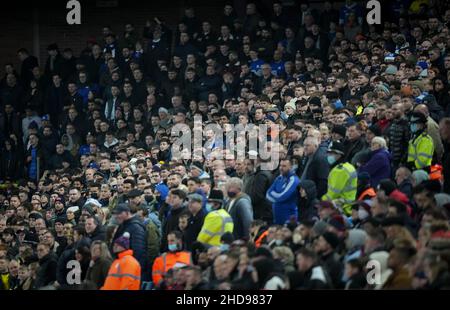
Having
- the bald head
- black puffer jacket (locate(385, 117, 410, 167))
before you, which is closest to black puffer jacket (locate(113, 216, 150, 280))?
black puffer jacket (locate(385, 117, 410, 167))

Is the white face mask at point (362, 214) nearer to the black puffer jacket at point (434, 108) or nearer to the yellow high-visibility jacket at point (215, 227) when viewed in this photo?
the yellow high-visibility jacket at point (215, 227)

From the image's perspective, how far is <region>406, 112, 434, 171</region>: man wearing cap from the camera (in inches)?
488

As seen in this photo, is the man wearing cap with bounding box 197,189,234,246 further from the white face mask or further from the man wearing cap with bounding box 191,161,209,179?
the man wearing cap with bounding box 191,161,209,179

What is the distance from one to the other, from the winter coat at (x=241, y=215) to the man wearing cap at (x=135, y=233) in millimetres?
1121

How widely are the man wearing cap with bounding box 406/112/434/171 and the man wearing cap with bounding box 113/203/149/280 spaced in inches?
132

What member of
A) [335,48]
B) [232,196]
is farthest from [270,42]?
[232,196]

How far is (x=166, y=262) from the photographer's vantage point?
1209 centimetres

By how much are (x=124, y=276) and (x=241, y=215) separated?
1.66m

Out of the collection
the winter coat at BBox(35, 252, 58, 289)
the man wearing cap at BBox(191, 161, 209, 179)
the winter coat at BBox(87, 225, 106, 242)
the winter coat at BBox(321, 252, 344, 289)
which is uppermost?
the man wearing cap at BBox(191, 161, 209, 179)

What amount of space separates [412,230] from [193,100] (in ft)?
31.1

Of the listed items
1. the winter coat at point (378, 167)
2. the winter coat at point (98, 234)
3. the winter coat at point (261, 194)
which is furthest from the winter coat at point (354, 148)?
the winter coat at point (98, 234)

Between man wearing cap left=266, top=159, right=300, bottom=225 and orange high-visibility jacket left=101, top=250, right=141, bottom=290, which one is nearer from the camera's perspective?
orange high-visibility jacket left=101, top=250, right=141, bottom=290

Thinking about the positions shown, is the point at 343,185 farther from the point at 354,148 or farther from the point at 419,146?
the point at 354,148

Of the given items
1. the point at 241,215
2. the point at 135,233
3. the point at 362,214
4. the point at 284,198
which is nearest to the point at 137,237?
the point at 135,233
